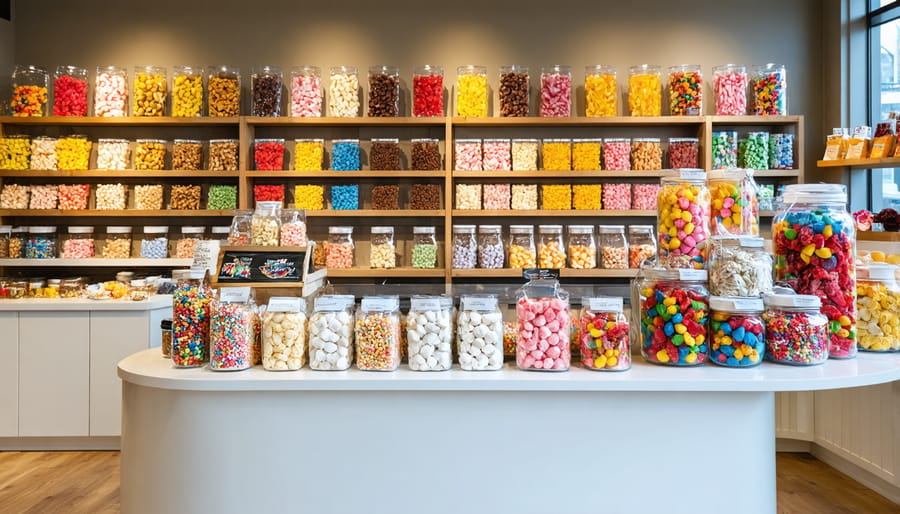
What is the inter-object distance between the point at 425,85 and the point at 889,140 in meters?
2.75

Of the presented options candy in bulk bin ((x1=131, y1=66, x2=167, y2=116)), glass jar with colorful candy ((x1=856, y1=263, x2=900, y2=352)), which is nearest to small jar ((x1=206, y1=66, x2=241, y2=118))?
candy in bulk bin ((x1=131, y1=66, x2=167, y2=116))

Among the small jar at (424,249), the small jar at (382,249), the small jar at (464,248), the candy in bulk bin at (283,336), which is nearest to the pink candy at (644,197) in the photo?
the small jar at (464,248)

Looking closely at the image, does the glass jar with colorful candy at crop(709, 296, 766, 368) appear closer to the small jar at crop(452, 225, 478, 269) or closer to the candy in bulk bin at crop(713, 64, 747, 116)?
the small jar at crop(452, 225, 478, 269)

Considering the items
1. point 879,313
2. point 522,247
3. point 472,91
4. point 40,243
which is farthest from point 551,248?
point 40,243

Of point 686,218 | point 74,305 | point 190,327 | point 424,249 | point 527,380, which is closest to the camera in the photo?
point 527,380

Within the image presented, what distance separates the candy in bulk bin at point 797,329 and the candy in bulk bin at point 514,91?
2.68m

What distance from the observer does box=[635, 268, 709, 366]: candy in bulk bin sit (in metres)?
2.08

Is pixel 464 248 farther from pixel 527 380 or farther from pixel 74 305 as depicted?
pixel 527 380

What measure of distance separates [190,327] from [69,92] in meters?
3.34

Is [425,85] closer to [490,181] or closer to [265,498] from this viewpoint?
[490,181]

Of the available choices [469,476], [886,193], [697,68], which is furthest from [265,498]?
[886,193]

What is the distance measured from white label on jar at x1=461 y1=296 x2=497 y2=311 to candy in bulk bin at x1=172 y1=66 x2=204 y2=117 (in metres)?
3.32

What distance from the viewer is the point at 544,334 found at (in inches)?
80.5

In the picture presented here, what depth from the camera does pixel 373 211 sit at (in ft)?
15.0
